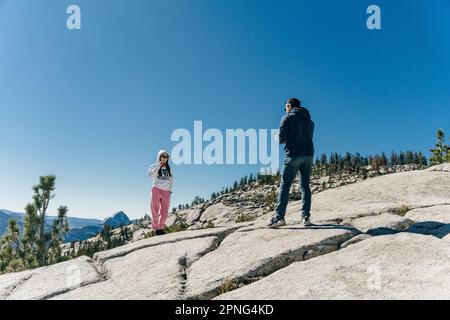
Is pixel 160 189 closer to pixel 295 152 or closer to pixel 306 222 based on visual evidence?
pixel 295 152

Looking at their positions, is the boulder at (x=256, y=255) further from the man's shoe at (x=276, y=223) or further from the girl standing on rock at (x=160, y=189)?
the girl standing on rock at (x=160, y=189)

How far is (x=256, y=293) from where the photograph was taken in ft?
20.5

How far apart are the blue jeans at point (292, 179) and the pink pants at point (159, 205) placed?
4.84 m

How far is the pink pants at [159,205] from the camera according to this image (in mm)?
13055

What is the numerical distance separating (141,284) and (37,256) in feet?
125

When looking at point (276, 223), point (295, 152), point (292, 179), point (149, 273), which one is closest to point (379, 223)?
point (292, 179)

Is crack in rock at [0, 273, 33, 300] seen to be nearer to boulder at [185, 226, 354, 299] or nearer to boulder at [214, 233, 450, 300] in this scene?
boulder at [185, 226, 354, 299]

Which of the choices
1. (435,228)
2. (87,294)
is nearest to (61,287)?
(87,294)

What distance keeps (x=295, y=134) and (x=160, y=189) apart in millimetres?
5872

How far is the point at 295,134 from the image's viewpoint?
398 inches

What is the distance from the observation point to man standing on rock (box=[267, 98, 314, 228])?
1008 cm

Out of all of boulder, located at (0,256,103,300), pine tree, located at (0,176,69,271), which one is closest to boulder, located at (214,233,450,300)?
boulder, located at (0,256,103,300)
